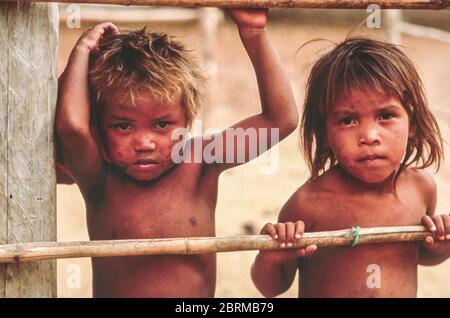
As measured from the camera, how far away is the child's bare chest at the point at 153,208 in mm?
2670

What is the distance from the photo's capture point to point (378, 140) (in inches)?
102

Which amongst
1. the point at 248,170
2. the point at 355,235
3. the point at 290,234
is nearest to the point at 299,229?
the point at 290,234

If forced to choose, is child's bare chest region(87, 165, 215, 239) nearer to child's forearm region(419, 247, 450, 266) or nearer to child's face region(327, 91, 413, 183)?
child's face region(327, 91, 413, 183)

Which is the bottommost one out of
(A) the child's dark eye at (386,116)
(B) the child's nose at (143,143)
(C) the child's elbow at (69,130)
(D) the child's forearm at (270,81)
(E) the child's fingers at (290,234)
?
(E) the child's fingers at (290,234)

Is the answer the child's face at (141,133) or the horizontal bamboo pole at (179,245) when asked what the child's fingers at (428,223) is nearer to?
the horizontal bamboo pole at (179,245)

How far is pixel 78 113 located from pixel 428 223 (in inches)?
46.0

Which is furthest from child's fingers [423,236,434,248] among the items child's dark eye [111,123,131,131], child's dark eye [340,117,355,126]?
child's dark eye [111,123,131,131]

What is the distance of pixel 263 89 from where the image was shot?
256 cm

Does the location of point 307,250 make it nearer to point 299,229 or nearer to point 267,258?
point 299,229

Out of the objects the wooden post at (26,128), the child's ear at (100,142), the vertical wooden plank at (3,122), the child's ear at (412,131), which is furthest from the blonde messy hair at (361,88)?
the vertical wooden plank at (3,122)

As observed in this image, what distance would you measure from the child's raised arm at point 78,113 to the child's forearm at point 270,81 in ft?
1.62

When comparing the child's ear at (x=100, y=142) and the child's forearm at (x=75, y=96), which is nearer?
the child's forearm at (x=75, y=96)

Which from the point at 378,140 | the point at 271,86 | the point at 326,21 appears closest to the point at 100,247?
the point at 271,86

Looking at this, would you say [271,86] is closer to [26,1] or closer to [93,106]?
[93,106]
